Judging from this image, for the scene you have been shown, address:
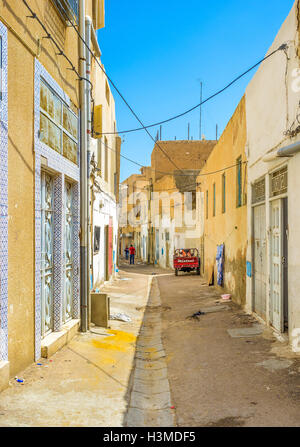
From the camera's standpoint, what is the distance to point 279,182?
24.0 feet

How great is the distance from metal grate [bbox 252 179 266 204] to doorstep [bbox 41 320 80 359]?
4323 millimetres

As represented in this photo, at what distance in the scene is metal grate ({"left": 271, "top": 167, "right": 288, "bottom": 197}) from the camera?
22.9 ft

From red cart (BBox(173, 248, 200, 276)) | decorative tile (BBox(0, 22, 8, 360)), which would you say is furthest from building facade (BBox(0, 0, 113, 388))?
red cart (BBox(173, 248, 200, 276))

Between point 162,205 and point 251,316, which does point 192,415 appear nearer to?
point 251,316

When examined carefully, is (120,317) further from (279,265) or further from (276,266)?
(279,265)

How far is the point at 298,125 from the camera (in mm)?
6156

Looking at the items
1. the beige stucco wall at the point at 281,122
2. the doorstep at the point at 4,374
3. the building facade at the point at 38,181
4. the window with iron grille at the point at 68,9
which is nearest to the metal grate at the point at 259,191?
the beige stucco wall at the point at 281,122

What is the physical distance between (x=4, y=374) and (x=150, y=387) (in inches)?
80.3

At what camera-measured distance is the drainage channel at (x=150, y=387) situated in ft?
14.3

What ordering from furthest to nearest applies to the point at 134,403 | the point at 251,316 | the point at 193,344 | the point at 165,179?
the point at 165,179 < the point at 251,316 < the point at 193,344 < the point at 134,403

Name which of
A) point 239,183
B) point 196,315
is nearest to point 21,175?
point 196,315

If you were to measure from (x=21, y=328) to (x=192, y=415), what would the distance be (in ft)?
7.01

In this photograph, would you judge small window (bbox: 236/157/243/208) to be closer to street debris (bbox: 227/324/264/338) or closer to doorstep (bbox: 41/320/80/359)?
street debris (bbox: 227/324/264/338)
